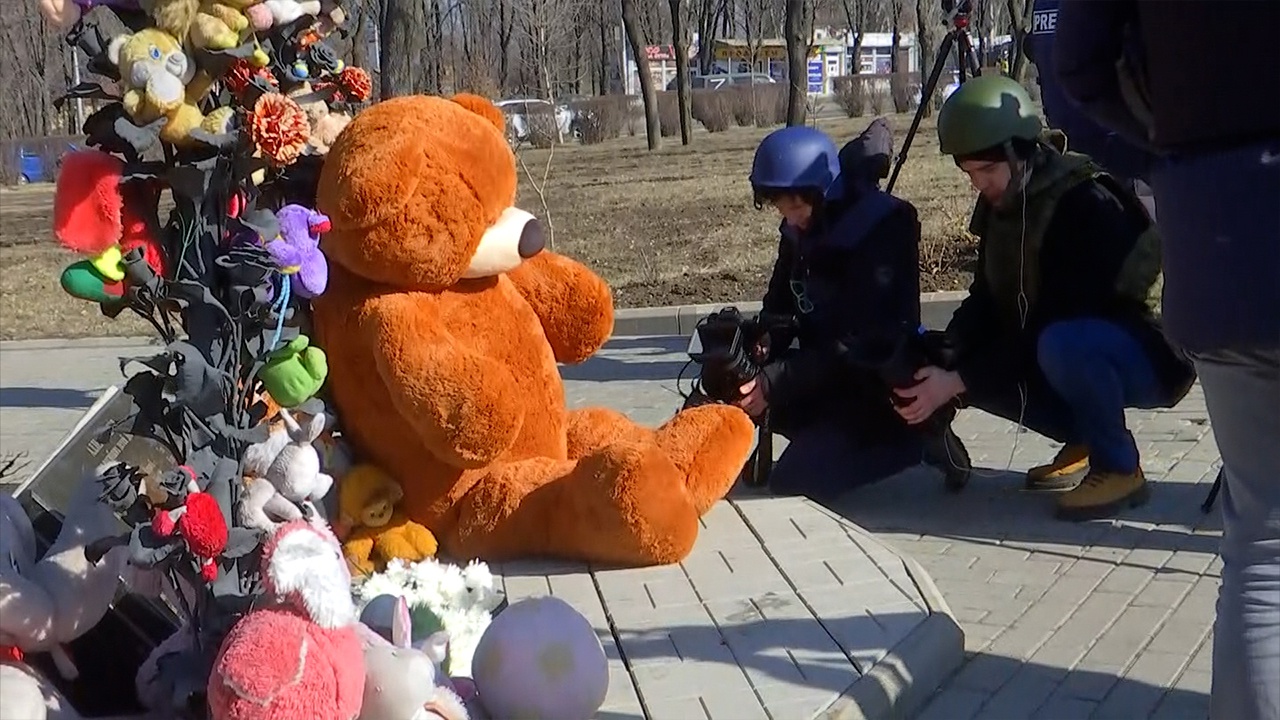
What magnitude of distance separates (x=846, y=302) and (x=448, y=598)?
2.06 meters

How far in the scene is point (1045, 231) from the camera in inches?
196

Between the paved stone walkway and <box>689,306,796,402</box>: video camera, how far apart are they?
25.3 inches

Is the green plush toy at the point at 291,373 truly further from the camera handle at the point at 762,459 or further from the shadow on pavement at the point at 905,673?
the camera handle at the point at 762,459

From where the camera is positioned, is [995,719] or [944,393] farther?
[944,393]

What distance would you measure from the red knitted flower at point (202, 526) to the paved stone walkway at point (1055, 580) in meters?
1.08

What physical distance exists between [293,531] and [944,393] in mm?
2829

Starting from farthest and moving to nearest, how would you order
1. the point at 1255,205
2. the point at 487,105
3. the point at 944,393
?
the point at 944,393 → the point at 487,105 → the point at 1255,205

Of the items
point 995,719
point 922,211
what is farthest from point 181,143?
point 922,211

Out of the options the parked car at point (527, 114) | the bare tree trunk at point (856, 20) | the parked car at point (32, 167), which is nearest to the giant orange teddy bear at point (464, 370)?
the parked car at point (527, 114)

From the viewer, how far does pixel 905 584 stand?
417cm

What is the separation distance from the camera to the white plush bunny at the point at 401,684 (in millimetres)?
2934

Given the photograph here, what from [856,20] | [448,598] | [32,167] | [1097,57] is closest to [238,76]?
[448,598]

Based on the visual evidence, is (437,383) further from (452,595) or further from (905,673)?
(905,673)

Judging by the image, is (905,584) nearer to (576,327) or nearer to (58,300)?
(576,327)
